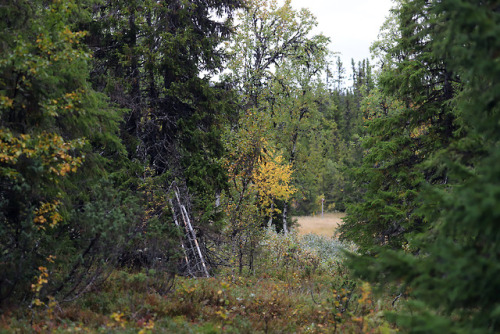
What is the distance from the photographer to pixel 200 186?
11.9m

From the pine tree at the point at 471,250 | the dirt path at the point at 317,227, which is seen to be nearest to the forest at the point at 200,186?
the pine tree at the point at 471,250

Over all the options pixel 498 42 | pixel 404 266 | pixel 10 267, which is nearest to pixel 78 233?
pixel 10 267

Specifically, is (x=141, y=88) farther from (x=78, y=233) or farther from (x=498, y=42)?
(x=498, y=42)

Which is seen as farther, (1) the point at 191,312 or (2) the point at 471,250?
(1) the point at 191,312

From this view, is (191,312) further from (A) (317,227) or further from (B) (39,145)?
(A) (317,227)

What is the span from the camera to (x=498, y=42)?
2.96 metres

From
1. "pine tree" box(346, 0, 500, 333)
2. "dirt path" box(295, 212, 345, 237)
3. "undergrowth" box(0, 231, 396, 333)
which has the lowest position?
"dirt path" box(295, 212, 345, 237)

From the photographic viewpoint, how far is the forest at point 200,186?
11.5ft

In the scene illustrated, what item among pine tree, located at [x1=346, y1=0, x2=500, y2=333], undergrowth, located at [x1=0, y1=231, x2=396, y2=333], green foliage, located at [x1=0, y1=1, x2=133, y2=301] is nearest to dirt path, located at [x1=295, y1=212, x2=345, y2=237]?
undergrowth, located at [x1=0, y1=231, x2=396, y2=333]

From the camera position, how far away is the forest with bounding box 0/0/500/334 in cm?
351

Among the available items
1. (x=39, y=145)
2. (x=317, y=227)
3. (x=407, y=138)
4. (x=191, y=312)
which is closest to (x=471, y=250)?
(x=191, y=312)

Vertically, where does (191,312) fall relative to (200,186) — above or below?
below

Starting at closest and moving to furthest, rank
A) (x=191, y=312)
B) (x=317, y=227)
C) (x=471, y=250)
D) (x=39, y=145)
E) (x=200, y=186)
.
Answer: (x=471, y=250)
(x=39, y=145)
(x=191, y=312)
(x=200, y=186)
(x=317, y=227)

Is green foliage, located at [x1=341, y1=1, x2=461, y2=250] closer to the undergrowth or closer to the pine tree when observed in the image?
the undergrowth
